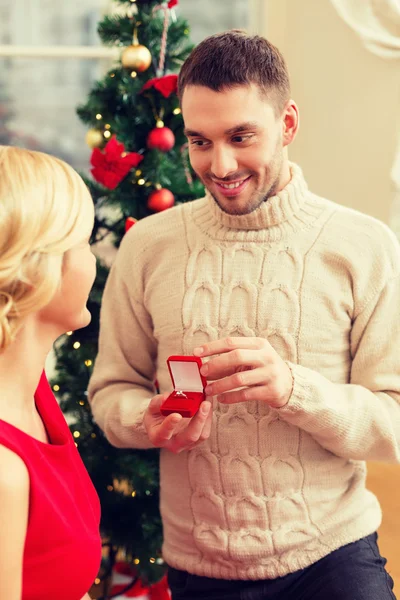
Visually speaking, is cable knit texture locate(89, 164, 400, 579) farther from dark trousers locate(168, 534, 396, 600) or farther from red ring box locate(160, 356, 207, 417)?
red ring box locate(160, 356, 207, 417)

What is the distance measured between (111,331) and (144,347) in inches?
3.4

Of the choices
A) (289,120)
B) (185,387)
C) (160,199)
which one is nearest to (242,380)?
(185,387)

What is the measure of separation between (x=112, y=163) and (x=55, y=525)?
1.06 meters

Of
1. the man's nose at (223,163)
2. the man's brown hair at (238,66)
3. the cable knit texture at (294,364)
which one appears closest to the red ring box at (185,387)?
the cable knit texture at (294,364)

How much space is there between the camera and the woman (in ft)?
3.51

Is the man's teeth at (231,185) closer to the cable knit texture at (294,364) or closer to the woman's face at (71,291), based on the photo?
the cable knit texture at (294,364)

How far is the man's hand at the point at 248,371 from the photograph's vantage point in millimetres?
1337

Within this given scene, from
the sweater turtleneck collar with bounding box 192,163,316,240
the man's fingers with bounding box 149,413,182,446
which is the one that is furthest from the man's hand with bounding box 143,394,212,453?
the sweater turtleneck collar with bounding box 192,163,316,240

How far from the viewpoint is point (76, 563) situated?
3.92 ft

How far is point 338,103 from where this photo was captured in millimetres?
2811

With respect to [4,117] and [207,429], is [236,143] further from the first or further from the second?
[4,117]

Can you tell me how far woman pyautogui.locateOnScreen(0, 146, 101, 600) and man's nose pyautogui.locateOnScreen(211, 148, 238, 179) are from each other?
374mm

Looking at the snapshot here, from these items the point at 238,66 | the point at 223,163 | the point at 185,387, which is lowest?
the point at 185,387

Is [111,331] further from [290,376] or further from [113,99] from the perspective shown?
[113,99]
